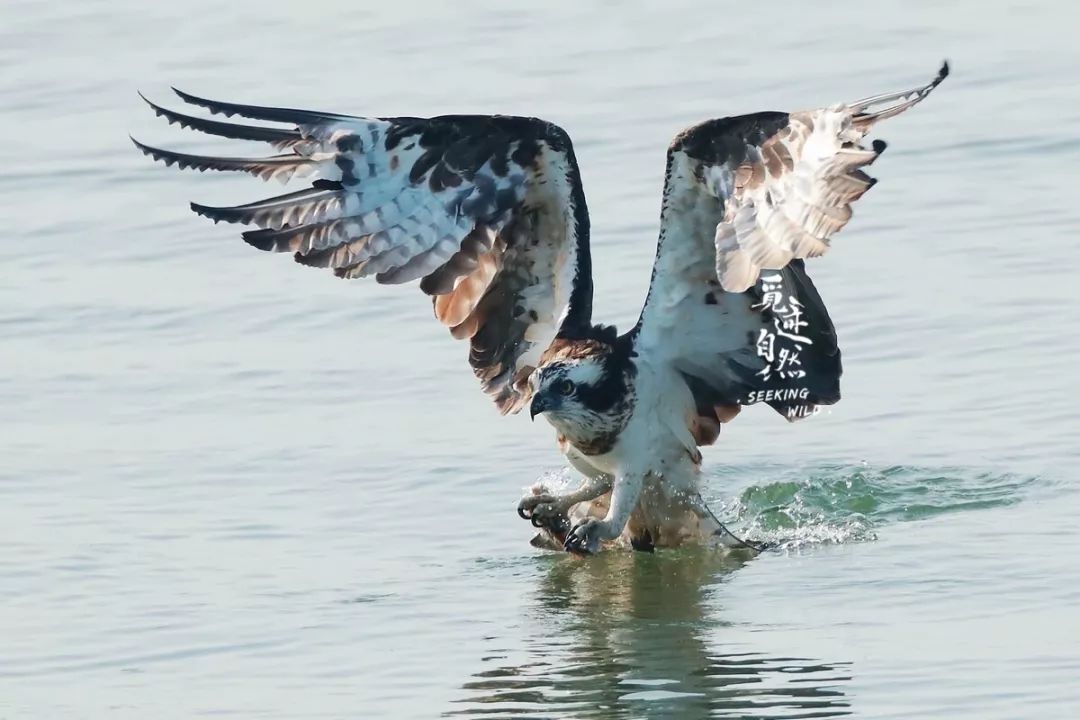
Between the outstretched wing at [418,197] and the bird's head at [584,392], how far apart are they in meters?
0.33

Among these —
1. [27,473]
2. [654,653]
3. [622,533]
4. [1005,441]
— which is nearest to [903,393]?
[1005,441]

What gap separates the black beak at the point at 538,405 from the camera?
9.80 m

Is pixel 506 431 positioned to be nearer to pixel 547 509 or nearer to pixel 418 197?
pixel 547 509

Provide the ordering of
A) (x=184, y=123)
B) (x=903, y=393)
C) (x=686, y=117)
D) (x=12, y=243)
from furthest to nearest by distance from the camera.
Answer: (x=686, y=117) → (x=12, y=243) → (x=903, y=393) → (x=184, y=123)

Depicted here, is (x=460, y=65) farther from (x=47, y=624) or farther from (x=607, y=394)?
(x=47, y=624)

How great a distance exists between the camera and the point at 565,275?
10.3m

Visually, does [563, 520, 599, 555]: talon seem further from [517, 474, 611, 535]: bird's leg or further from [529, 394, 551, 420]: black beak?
[529, 394, 551, 420]: black beak

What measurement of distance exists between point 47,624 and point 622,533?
8.69ft

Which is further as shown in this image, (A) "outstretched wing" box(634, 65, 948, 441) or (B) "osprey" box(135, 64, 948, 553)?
(B) "osprey" box(135, 64, 948, 553)

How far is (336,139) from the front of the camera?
32.6 feet

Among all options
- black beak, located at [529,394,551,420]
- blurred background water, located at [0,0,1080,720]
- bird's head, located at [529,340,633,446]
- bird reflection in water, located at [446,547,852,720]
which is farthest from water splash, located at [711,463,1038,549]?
black beak, located at [529,394,551,420]

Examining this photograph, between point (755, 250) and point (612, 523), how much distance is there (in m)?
1.69

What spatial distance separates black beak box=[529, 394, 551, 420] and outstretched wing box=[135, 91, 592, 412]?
0.56 metres

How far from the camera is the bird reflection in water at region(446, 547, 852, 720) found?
7.95m
